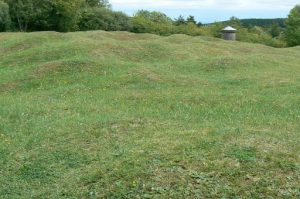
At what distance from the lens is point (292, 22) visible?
5862 centimetres

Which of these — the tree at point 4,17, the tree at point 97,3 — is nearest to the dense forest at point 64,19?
the tree at point 4,17

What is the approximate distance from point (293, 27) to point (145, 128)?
171 ft

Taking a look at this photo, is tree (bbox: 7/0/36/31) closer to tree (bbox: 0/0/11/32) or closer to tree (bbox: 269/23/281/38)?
tree (bbox: 0/0/11/32)

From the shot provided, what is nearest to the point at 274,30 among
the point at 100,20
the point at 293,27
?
the point at 293,27

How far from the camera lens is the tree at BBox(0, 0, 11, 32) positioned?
38072 mm

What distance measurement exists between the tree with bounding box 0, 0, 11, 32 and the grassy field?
61.0ft

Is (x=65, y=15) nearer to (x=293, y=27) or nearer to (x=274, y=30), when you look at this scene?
(x=293, y=27)

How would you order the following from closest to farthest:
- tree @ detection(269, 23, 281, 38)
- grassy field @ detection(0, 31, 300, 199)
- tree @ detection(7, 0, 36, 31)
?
grassy field @ detection(0, 31, 300, 199) → tree @ detection(7, 0, 36, 31) → tree @ detection(269, 23, 281, 38)

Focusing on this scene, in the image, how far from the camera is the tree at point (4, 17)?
1499 inches

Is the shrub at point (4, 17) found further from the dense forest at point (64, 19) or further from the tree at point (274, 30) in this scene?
the tree at point (274, 30)

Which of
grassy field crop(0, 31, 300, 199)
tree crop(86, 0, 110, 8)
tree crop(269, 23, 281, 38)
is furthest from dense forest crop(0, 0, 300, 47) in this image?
tree crop(269, 23, 281, 38)

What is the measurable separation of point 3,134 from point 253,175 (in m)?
5.38

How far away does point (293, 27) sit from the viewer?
58.7 metres

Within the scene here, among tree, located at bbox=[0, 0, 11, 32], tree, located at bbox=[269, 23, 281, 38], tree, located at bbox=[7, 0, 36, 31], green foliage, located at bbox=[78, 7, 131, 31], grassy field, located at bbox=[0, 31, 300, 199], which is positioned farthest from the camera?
tree, located at bbox=[269, 23, 281, 38]
